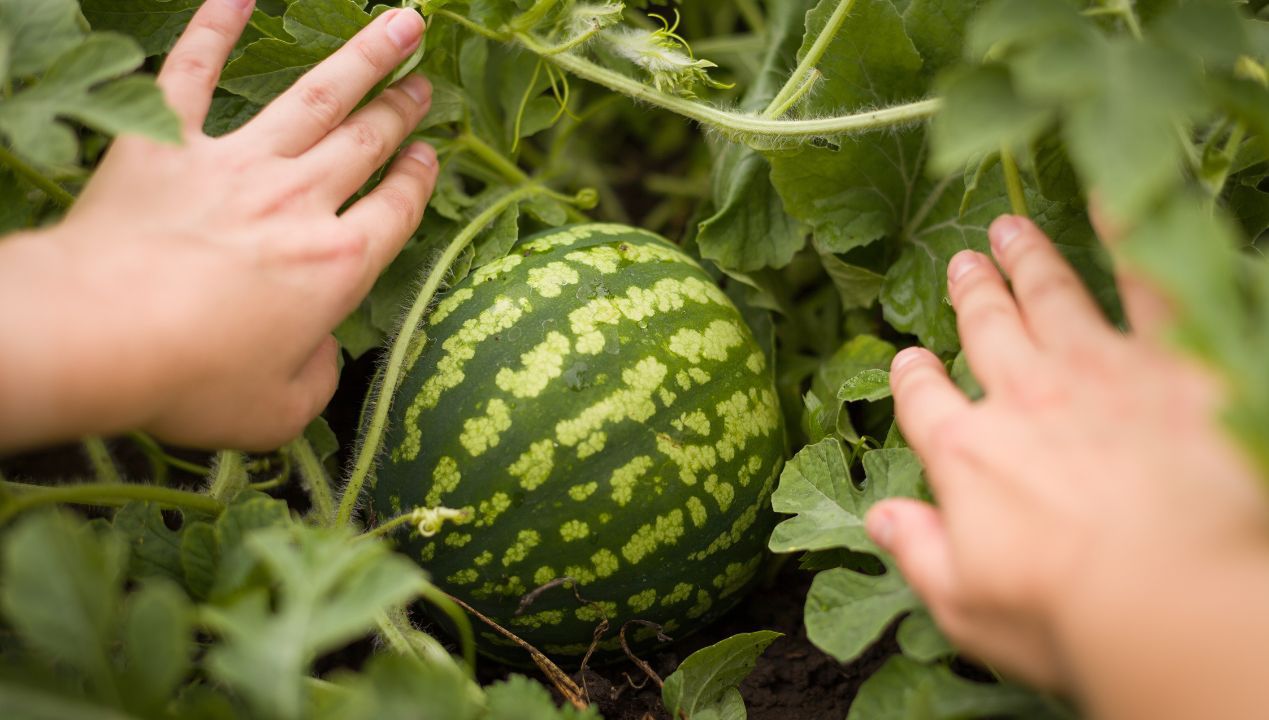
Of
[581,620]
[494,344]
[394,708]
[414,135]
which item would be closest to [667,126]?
[414,135]

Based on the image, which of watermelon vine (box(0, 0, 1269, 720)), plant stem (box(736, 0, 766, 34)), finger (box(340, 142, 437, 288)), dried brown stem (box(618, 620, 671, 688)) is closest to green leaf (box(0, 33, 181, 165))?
watermelon vine (box(0, 0, 1269, 720))

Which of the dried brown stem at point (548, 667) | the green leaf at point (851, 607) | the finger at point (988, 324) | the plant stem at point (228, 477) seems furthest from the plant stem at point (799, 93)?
the plant stem at point (228, 477)

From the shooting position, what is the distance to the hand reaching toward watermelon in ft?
2.91

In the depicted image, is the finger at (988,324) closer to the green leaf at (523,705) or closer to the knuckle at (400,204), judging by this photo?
the green leaf at (523,705)

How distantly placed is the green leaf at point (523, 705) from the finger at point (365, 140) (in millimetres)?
794

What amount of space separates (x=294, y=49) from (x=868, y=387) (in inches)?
44.8

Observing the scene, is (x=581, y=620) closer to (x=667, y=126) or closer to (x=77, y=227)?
(x=77, y=227)

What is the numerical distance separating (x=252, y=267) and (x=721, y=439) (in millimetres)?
812

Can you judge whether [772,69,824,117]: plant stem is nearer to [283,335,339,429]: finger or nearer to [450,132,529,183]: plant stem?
[450,132,529,183]: plant stem

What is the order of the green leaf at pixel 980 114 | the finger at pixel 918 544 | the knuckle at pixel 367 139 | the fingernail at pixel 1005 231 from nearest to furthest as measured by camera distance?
the green leaf at pixel 980 114, the finger at pixel 918 544, the fingernail at pixel 1005 231, the knuckle at pixel 367 139

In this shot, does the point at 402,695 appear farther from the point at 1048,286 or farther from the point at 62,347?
the point at 1048,286

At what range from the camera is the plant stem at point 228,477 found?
5.48 ft

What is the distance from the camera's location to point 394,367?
1673mm

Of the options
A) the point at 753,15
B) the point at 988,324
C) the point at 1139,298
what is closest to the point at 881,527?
the point at 988,324
